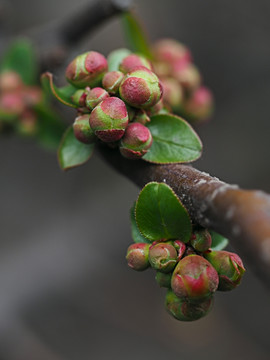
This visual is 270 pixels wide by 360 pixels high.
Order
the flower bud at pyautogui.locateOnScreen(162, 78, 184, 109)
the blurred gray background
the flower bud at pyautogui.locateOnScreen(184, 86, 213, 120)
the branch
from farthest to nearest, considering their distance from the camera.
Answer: the blurred gray background, the flower bud at pyautogui.locateOnScreen(184, 86, 213, 120), the flower bud at pyautogui.locateOnScreen(162, 78, 184, 109), the branch

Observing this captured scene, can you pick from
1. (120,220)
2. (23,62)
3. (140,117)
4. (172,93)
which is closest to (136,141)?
(140,117)

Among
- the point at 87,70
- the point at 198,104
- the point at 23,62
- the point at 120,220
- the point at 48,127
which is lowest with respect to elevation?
the point at 120,220

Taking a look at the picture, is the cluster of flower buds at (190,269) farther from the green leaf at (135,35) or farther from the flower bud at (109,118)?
the green leaf at (135,35)

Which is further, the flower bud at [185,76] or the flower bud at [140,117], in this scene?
the flower bud at [185,76]

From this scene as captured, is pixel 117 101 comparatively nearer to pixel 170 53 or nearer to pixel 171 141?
pixel 171 141

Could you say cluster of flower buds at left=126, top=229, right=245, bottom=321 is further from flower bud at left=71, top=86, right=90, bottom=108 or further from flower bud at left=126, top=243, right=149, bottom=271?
flower bud at left=71, top=86, right=90, bottom=108

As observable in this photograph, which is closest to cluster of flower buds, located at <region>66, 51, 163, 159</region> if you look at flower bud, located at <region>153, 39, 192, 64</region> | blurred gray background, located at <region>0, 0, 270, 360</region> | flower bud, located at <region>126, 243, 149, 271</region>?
flower bud, located at <region>126, 243, 149, 271</region>

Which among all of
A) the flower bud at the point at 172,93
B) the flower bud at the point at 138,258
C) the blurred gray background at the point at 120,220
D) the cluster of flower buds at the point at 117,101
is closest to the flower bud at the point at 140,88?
the cluster of flower buds at the point at 117,101
